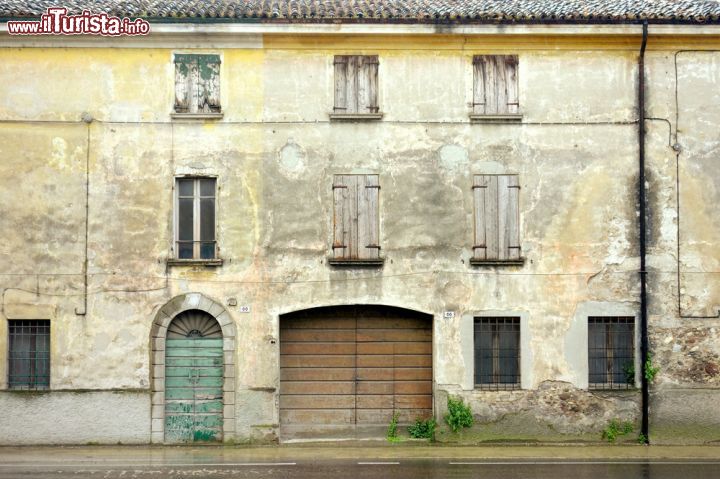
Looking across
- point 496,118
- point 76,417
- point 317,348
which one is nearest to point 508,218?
point 496,118

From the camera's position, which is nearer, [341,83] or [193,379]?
[193,379]

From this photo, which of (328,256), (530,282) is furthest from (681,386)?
(328,256)

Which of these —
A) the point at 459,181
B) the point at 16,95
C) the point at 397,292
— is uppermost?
the point at 16,95

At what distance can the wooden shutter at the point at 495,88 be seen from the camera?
825 inches

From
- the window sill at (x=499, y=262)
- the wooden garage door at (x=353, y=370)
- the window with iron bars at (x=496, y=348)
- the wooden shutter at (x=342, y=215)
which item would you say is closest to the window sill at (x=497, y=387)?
the window with iron bars at (x=496, y=348)

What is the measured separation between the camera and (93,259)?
20.6 m

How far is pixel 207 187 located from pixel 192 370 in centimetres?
397

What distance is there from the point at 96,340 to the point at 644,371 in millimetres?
11732

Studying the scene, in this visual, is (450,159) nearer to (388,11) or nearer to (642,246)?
(388,11)

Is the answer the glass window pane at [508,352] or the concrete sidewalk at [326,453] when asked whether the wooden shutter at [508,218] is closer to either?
the glass window pane at [508,352]

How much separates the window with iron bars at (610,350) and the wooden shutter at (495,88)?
16.4ft

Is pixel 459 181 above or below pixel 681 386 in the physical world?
above

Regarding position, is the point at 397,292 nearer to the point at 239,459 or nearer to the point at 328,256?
the point at 328,256

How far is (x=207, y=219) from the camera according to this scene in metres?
20.8
